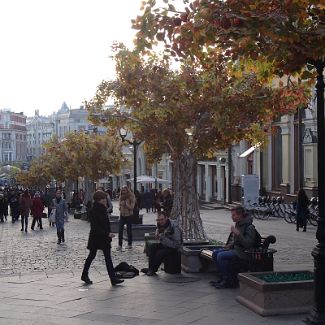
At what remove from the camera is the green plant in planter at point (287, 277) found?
910cm

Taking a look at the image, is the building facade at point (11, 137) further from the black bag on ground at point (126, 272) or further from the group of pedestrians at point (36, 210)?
the black bag on ground at point (126, 272)

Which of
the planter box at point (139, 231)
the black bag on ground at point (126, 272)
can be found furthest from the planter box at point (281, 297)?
the planter box at point (139, 231)

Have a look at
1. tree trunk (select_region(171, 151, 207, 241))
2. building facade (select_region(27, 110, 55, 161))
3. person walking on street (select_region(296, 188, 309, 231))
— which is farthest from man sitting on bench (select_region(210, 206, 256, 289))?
building facade (select_region(27, 110, 55, 161))

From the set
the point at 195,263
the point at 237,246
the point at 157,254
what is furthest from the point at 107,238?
the point at 237,246

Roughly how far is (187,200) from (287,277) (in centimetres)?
584

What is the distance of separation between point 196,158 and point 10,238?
10.7m

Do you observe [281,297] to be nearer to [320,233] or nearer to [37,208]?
[320,233]

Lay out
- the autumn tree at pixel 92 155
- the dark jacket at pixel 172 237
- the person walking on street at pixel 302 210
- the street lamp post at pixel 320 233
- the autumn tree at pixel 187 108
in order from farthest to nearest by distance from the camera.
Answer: the autumn tree at pixel 92 155 → the person walking on street at pixel 302 210 → the autumn tree at pixel 187 108 → the dark jacket at pixel 172 237 → the street lamp post at pixel 320 233

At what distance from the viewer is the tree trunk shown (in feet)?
48.6

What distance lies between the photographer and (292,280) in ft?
29.8

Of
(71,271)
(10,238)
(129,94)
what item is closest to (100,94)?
(129,94)

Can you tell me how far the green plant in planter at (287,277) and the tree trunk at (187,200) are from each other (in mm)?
5298

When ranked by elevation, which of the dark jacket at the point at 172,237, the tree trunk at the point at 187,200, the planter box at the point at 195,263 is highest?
the tree trunk at the point at 187,200

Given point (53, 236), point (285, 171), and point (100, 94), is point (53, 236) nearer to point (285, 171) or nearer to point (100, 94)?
point (100, 94)
